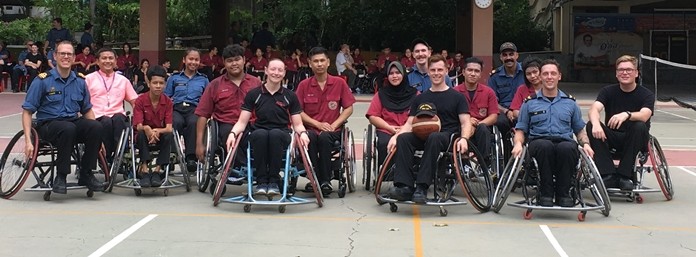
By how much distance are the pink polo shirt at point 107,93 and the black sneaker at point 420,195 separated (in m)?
3.49

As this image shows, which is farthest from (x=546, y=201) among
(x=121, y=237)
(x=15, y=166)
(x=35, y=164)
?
(x=15, y=166)

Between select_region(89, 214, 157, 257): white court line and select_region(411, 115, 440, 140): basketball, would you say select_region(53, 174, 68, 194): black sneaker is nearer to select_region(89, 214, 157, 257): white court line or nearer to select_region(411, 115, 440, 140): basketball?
select_region(89, 214, 157, 257): white court line

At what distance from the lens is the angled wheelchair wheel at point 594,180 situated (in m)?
7.41

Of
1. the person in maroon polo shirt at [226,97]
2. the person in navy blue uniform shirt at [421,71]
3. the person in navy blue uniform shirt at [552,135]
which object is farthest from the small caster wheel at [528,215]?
the person in maroon polo shirt at [226,97]

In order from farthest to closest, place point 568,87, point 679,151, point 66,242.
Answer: point 568,87 → point 679,151 → point 66,242

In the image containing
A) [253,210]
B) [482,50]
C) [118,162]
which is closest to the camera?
[253,210]

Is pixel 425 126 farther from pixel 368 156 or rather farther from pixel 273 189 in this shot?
pixel 273 189

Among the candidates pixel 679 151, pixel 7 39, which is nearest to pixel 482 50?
pixel 679 151

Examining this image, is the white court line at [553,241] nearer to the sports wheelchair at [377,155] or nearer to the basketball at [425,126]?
the basketball at [425,126]

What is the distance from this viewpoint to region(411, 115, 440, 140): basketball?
777 cm

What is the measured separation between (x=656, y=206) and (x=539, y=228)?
179 centimetres

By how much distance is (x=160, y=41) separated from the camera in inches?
960

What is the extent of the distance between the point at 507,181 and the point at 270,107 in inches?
91.1

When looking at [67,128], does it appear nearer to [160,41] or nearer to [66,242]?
[66,242]
